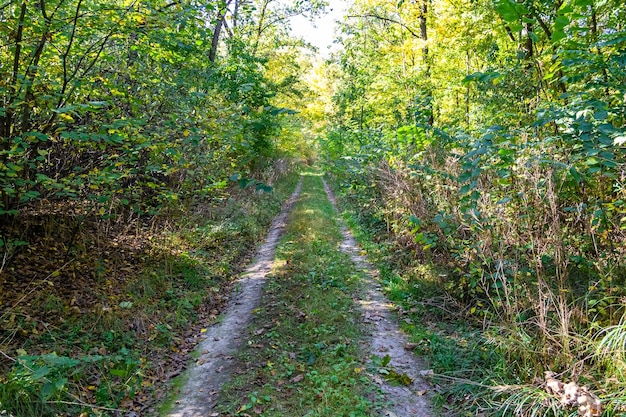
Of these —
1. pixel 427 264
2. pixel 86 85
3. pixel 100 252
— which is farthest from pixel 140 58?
pixel 427 264

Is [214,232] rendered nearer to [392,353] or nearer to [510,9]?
[392,353]

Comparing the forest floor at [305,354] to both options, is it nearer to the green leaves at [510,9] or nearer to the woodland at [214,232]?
the woodland at [214,232]

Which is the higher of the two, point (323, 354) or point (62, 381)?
point (62, 381)

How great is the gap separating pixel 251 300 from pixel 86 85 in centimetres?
446

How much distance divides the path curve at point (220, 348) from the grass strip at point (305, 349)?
20 cm

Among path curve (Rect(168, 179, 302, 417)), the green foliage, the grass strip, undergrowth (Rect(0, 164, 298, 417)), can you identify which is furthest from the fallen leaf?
the green foliage

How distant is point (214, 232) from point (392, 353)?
6.20 metres

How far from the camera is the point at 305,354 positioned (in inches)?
202

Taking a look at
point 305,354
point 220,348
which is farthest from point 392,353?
point 220,348

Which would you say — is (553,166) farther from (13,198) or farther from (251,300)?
(13,198)

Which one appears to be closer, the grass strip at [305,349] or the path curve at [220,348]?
the grass strip at [305,349]

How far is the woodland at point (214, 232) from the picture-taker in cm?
363

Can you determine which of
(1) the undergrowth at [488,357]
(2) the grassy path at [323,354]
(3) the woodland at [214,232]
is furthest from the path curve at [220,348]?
(1) the undergrowth at [488,357]

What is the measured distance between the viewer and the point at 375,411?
12.9 feet
